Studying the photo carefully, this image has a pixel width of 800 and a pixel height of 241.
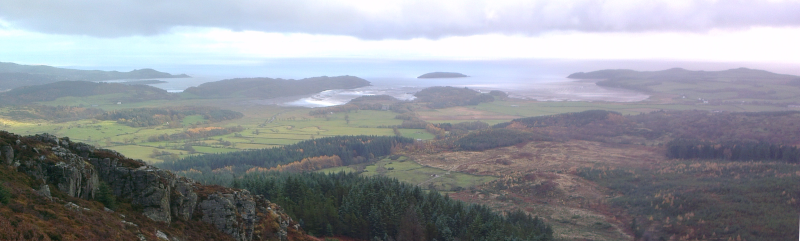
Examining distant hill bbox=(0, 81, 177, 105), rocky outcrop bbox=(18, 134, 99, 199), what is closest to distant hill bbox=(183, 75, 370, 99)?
distant hill bbox=(0, 81, 177, 105)

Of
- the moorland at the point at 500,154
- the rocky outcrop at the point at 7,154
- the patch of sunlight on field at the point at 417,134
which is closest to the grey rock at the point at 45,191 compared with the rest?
the rocky outcrop at the point at 7,154

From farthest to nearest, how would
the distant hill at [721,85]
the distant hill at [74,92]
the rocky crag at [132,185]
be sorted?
the distant hill at [721,85]
the distant hill at [74,92]
the rocky crag at [132,185]

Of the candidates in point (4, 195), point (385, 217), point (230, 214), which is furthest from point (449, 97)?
point (4, 195)

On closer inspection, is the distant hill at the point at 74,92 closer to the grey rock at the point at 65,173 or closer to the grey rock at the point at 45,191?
the grey rock at the point at 65,173

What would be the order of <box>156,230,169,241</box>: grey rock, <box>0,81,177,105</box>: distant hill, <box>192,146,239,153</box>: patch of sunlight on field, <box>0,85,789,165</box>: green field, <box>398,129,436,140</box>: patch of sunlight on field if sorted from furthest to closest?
<box>0,81,177,105</box>: distant hill
<box>398,129,436,140</box>: patch of sunlight on field
<box>0,85,789,165</box>: green field
<box>192,146,239,153</box>: patch of sunlight on field
<box>156,230,169,241</box>: grey rock

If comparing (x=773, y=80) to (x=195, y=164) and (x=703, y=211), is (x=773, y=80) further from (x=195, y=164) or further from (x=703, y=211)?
(x=195, y=164)

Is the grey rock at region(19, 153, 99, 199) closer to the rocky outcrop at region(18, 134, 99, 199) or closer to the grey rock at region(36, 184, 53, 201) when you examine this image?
the rocky outcrop at region(18, 134, 99, 199)
